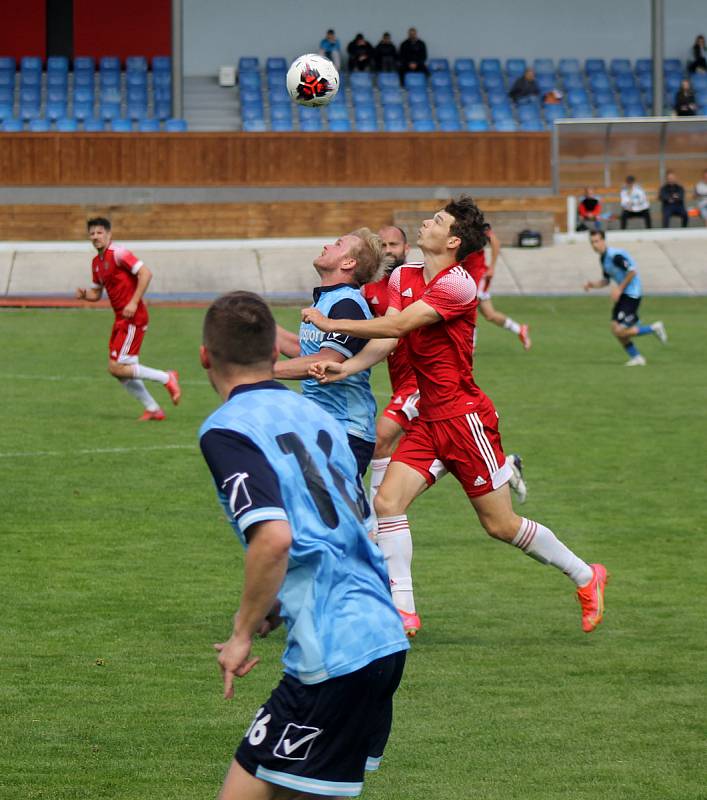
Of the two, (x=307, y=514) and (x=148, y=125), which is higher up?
(x=148, y=125)

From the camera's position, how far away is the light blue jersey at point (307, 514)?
148 inches

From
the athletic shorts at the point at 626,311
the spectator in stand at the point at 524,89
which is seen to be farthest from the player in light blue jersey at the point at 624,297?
the spectator in stand at the point at 524,89

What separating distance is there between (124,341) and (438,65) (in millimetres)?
27039

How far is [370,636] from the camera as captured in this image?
12.8 ft

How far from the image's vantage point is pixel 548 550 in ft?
24.7

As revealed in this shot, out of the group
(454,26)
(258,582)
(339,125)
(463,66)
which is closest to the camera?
(258,582)

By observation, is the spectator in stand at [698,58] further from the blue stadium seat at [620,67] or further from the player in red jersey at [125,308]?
the player in red jersey at [125,308]

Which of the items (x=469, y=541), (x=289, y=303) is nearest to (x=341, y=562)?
(x=469, y=541)

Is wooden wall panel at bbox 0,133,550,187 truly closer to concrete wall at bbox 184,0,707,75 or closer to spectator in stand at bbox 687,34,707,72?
concrete wall at bbox 184,0,707,75

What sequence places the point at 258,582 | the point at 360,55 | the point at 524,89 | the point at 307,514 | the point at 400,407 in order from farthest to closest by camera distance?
1. the point at 360,55
2. the point at 524,89
3. the point at 400,407
4. the point at 307,514
5. the point at 258,582

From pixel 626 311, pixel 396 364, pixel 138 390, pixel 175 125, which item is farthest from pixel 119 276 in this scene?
pixel 175 125

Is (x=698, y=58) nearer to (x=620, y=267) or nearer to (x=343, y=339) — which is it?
(x=620, y=267)

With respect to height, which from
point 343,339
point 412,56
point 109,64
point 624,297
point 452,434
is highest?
point 412,56

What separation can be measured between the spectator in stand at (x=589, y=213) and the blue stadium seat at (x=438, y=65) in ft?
25.8
